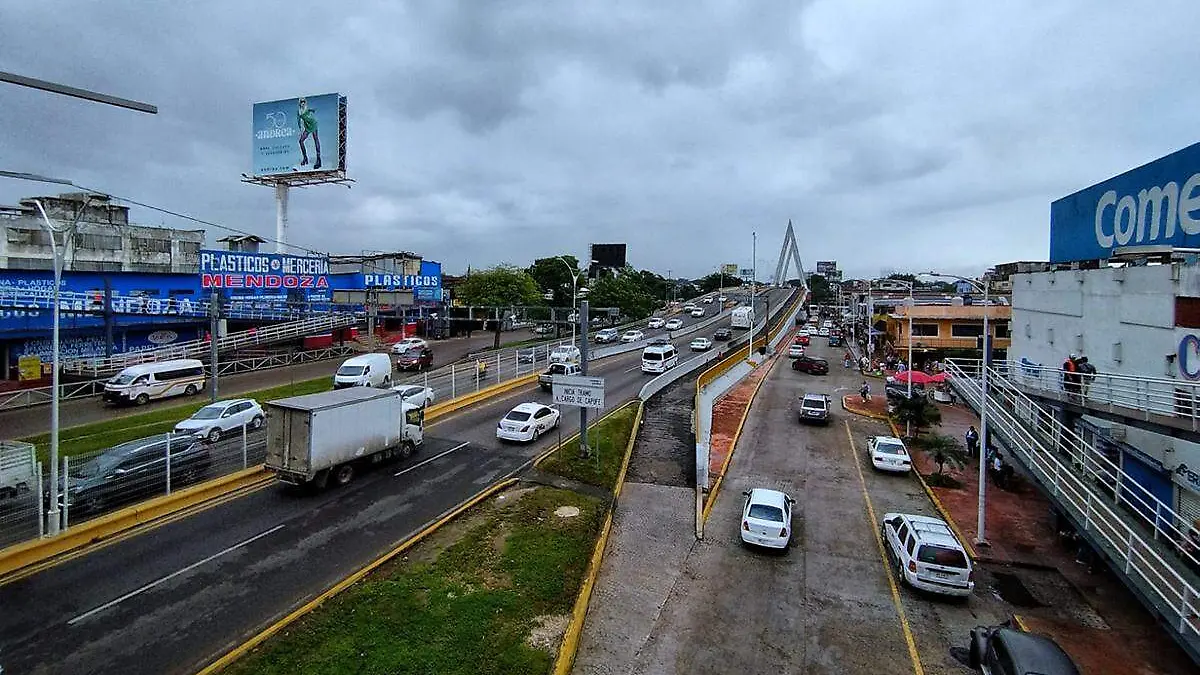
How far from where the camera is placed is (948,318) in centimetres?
5950

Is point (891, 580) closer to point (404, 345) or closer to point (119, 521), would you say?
point (119, 521)

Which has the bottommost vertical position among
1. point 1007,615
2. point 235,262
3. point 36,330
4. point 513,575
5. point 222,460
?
point 1007,615

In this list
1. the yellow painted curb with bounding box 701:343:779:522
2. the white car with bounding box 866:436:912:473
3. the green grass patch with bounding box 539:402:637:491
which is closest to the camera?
the yellow painted curb with bounding box 701:343:779:522

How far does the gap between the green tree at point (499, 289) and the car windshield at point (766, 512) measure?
46.1 metres

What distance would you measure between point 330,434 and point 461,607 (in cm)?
767

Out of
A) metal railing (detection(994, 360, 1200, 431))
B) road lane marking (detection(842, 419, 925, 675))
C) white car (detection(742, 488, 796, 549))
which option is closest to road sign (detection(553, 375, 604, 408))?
white car (detection(742, 488, 796, 549))

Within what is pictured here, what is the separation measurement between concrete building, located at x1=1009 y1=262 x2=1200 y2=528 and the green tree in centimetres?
4722

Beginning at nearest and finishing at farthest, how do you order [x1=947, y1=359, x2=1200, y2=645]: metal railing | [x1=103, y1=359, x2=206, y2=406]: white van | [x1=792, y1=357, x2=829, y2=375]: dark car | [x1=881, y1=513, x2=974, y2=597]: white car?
[x1=947, y1=359, x2=1200, y2=645]: metal railing
[x1=881, y1=513, x2=974, y2=597]: white car
[x1=103, y1=359, x2=206, y2=406]: white van
[x1=792, y1=357, x2=829, y2=375]: dark car

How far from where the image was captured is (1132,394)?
1535 cm

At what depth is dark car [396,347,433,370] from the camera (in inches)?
1603

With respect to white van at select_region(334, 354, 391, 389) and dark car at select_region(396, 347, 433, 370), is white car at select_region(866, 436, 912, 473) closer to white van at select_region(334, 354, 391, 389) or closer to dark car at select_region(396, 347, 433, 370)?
white van at select_region(334, 354, 391, 389)

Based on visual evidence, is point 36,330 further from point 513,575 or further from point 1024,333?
point 1024,333

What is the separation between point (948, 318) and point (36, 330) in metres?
68.4

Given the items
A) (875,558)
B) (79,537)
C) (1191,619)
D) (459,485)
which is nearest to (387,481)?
(459,485)
